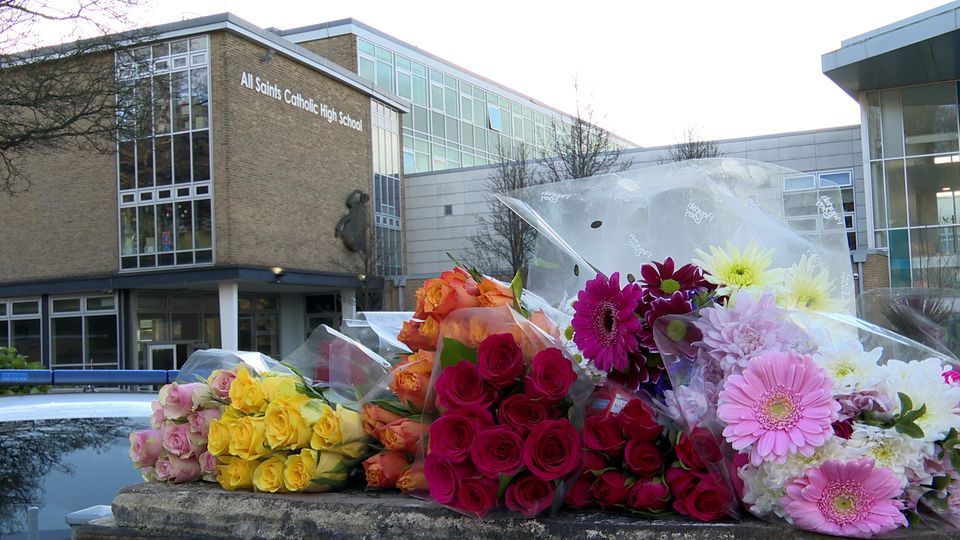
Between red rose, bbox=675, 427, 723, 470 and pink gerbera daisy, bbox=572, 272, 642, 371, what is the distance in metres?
0.22

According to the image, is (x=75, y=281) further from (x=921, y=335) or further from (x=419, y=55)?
(x=921, y=335)

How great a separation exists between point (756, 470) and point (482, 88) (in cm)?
4564

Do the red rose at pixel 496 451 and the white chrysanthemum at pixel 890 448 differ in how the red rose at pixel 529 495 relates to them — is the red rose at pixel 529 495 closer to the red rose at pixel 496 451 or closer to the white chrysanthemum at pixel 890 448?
the red rose at pixel 496 451

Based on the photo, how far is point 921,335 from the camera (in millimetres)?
2061

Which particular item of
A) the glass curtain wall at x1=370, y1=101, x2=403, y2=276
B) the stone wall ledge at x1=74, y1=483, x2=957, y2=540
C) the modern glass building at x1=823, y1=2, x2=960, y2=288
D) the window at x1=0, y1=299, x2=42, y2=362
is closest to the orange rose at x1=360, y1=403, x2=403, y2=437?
the stone wall ledge at x1=74, y1=483, x2=957, y2=540

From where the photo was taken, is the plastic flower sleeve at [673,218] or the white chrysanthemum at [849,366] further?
the plastic flower sleeve at [673,218]

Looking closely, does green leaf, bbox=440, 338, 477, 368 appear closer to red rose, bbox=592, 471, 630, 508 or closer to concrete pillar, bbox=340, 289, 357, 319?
red rose, bbox=592, 471, 630, 508

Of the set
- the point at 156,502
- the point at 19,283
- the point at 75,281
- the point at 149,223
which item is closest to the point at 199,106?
the point at 149,223

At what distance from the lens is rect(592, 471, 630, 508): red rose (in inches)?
67.3

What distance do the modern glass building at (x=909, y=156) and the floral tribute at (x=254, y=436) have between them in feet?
83.4

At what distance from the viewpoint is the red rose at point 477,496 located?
1686 millimetres

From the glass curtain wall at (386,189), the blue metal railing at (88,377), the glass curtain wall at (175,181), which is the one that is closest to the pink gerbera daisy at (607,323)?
the blue metal railing at (88,377)

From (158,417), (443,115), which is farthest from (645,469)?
(443,115)

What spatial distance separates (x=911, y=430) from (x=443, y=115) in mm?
42518
